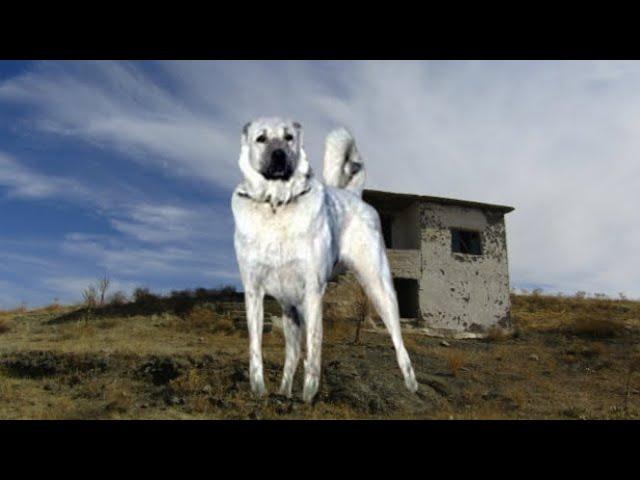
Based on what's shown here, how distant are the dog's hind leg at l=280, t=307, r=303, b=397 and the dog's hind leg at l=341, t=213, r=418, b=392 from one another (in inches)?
28.7

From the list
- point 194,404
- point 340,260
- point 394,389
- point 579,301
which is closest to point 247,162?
point 340,260

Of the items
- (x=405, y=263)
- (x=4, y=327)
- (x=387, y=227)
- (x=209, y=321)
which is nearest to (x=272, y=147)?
(x=209, y=321)

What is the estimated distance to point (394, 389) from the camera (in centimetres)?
811

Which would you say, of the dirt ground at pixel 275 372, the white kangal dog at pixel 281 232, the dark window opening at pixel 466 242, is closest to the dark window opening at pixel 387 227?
the dark window opening at pixel 466 242

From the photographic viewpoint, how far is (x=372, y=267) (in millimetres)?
5441

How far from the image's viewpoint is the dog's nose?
14.9 ft

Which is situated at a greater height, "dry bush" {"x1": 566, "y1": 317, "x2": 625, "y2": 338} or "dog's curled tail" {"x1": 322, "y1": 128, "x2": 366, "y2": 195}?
"dog's curled tail" {"x1": 322, "y1": 128, "x2": 366, "y2": 195}

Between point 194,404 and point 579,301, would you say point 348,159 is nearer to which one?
point 194,404

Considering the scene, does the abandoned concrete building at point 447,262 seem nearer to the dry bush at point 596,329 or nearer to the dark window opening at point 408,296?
the dark window opening at point 408,296

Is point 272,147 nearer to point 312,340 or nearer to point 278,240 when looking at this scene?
point 278,240

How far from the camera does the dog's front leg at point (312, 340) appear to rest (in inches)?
186

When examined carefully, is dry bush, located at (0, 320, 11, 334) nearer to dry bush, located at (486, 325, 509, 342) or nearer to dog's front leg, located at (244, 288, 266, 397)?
dog's front leg, located at (244, 288, 266, 397)

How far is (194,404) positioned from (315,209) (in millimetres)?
2683

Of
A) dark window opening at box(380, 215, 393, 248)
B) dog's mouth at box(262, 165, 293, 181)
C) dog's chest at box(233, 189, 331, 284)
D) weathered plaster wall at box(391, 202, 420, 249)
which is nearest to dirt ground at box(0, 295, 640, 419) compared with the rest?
dog's chest at box(233, 189, 331, 284)
